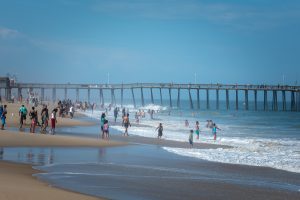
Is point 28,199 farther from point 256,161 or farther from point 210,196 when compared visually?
point 256,161

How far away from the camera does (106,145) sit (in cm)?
1672

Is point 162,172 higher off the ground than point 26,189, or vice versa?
point 26,189

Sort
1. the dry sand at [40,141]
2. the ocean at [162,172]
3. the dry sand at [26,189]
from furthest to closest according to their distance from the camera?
the dry sand at [40,141]
the ocean at [162,172]
the dry sand at [26,189]

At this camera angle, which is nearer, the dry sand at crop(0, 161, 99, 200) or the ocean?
the dry sand at crop(0, 161, 99, 200)

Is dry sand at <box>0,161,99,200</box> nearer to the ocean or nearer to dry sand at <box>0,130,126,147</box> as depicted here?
the ocean

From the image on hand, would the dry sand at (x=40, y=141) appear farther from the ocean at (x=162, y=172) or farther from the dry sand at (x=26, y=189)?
the dry sand at (x=26, y=189)

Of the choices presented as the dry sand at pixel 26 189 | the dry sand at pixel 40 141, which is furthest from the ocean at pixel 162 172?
the dry sand at pixel 40 141

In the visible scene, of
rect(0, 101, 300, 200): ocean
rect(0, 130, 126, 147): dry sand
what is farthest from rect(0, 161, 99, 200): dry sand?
rect(0, 130, 126, 147): dry sand

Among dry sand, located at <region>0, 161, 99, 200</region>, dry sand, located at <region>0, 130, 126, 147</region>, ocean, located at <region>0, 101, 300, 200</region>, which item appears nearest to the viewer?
dry sand, located at <region>0, 161, 99, 200</region>

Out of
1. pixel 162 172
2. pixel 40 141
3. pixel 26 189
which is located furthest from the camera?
pixel 40 141

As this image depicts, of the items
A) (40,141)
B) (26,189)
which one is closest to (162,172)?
(26,189)

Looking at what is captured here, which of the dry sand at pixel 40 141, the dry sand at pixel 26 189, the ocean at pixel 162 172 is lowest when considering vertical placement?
the ocean at pixel 162 172

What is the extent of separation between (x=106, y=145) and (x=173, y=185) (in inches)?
323

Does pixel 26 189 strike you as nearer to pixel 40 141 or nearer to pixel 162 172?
pixel 162 172
